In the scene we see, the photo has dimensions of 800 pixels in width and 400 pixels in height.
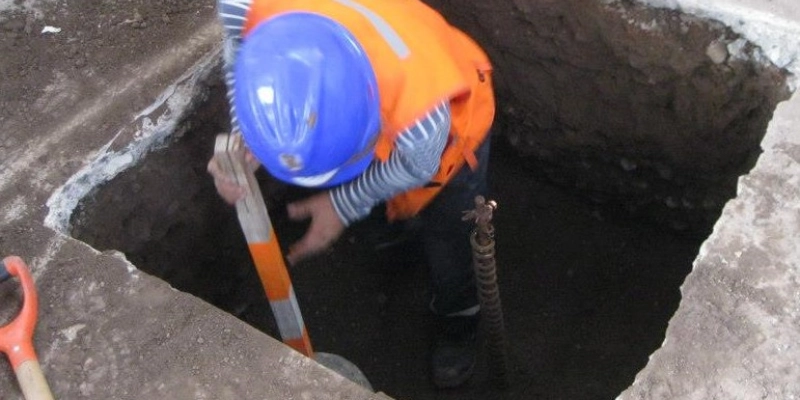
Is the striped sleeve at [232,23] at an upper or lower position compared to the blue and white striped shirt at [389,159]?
upper

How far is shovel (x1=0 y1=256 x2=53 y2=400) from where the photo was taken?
5.24ft

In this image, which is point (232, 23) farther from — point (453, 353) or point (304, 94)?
point (453, 353)

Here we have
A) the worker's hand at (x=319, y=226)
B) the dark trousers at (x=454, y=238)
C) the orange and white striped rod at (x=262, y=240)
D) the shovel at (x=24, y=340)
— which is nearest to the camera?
the shovel at (x=24, y=340)

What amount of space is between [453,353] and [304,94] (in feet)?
4.73

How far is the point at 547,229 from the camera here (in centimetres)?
311

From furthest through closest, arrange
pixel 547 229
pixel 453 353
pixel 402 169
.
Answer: pixel 547 229 → pixel 453 353 → pixel 402 169

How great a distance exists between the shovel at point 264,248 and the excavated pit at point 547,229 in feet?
1.27

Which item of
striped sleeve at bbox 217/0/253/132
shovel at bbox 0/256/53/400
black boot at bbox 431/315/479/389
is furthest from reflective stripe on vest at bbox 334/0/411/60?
black boot at bbox 431/315/479/389

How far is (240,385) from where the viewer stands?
161cm

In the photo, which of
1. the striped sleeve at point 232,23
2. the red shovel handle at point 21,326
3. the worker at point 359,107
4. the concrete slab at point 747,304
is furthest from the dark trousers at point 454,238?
the red shovel handle at point 21,326

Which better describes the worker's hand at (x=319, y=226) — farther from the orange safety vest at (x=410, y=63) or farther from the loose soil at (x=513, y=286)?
the loose soil at (x=513, y=286)

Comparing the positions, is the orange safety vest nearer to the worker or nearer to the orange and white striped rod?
the worker

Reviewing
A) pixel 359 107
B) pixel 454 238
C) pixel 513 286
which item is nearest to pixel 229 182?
pixel 359 107

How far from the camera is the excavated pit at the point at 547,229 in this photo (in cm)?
228
